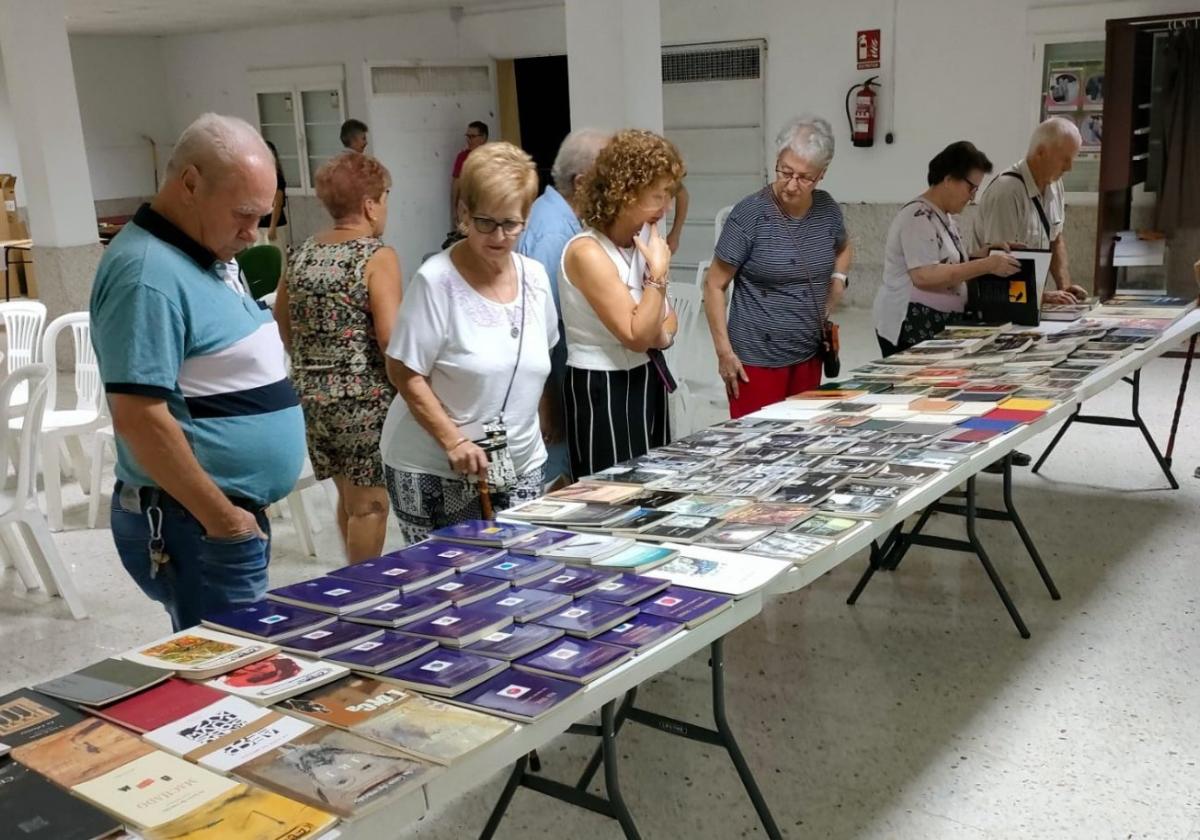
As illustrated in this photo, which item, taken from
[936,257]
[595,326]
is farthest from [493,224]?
[936,257]

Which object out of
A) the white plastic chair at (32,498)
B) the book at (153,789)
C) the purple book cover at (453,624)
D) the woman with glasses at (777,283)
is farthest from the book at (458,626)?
the white plastic chair at (32,498)

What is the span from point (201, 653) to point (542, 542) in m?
0.68

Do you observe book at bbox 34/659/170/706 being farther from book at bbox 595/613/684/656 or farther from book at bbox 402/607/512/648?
book at bbox 595/613/684/656

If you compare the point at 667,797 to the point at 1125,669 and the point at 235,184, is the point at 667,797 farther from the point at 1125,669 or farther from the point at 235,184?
the point at 235,184

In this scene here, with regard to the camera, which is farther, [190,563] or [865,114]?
[865,114]

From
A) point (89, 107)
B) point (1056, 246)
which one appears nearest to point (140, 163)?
point (89, 107)

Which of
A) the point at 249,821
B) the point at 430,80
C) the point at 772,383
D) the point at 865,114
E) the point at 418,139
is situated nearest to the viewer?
the point at 249,821

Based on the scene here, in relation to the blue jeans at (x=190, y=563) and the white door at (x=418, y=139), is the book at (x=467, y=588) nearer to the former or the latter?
the blue jeans at (x=190, y=563)

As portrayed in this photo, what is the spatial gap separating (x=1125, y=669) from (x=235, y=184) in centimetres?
265

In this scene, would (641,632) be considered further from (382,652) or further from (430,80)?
(430,80)

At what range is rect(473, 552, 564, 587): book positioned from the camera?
1.92m

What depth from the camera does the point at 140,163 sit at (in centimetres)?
1409

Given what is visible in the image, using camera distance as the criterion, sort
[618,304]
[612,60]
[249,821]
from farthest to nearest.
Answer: [612,60] → [618,304] → [249,821]

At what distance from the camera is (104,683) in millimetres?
1563
